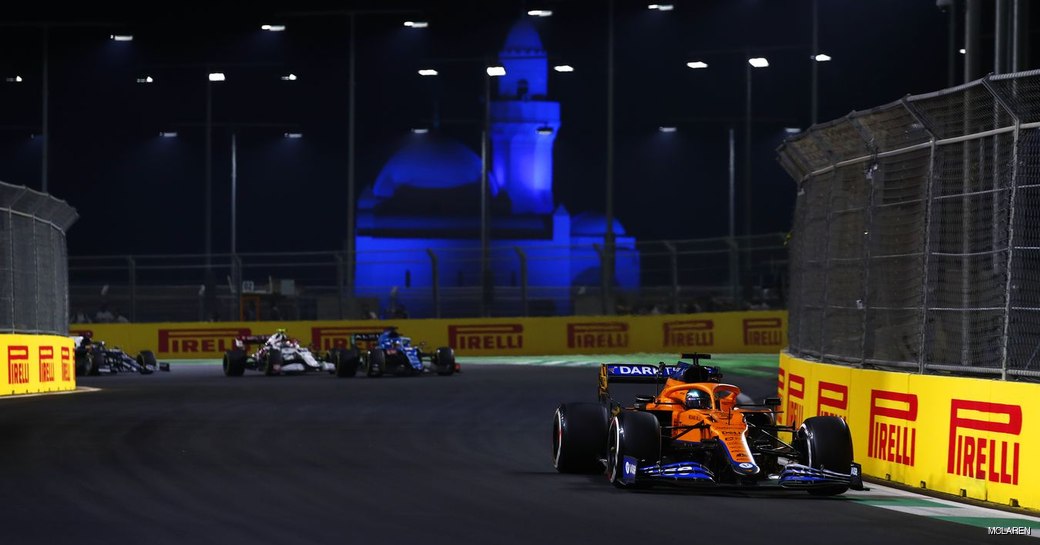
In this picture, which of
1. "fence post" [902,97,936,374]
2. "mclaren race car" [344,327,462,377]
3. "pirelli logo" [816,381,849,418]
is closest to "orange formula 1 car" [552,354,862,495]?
"fence post" [902,97,936,374]

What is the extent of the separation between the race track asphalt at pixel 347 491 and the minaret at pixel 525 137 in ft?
138

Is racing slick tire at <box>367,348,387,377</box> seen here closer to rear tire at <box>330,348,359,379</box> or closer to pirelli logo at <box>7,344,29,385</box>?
rear tire at <box>330,348,359,379</box>

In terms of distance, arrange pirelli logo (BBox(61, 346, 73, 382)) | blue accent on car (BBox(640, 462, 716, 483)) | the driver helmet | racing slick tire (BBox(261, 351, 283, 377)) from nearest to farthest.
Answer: blue accent on car (BBox(640, 462, 716, 483)) → the driver helmet → pirelli logo (BBox(61, 346, 73, 382)) → racing slick tire (BBox(261, 351, 283, 377))

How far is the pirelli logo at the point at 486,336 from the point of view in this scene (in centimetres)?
4309

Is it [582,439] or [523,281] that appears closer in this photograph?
[582,439]

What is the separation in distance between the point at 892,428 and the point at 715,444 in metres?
1.81

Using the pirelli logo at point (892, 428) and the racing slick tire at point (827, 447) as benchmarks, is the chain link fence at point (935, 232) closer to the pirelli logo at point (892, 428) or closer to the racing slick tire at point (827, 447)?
the pirelli logo at point (892, 428)

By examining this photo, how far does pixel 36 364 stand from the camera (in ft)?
87.8

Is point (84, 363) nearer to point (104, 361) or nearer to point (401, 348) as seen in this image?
point (104, 361)

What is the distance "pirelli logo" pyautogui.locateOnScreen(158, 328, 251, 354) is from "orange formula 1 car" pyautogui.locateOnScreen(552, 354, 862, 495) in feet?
107

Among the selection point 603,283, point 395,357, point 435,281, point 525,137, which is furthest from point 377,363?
point 525,137

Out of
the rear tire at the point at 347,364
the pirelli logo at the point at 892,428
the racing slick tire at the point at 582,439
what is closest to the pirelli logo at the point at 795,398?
the pirelli logo at the point at 892,428

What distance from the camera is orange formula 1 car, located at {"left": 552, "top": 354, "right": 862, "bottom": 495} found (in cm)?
1198

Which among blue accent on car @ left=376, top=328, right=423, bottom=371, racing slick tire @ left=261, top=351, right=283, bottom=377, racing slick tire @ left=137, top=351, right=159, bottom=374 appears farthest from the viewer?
racing slick tire @ left=137, top=351, right=159, bottom=374
